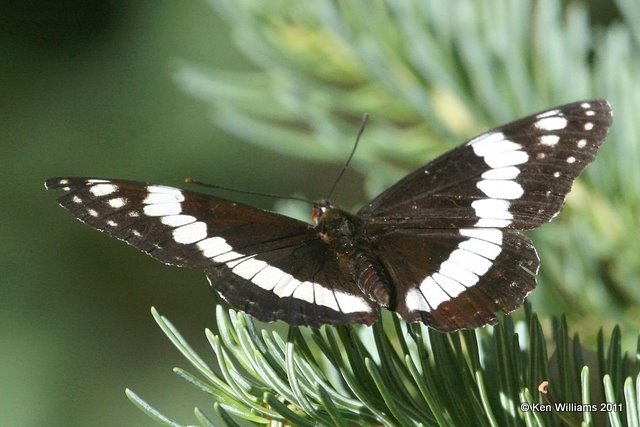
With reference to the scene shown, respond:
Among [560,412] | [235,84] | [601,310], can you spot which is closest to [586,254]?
[601,310]

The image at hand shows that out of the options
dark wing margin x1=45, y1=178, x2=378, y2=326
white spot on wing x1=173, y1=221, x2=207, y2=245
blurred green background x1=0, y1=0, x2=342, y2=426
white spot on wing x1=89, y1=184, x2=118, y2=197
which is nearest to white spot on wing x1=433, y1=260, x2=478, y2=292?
dark wing margin x1=45, y1=178, x2=378, y2=326

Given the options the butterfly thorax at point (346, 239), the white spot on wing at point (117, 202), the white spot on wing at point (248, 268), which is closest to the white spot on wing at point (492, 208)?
the butterfly thorax at point (346, 239)

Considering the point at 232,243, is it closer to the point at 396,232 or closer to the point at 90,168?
the point at 396,232

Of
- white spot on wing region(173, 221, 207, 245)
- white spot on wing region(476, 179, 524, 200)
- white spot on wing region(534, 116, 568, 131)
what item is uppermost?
white spot on wing region(534, 116, 568, 131)

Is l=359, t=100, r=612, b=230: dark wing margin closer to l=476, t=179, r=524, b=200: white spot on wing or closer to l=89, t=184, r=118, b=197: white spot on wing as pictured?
l=476, t=179, r=524, b=200: white spot on wing

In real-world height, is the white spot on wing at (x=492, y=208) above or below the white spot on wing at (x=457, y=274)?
above

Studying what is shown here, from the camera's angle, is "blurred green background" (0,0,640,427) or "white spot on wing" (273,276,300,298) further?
"blurred green background" (0,0,640,427)

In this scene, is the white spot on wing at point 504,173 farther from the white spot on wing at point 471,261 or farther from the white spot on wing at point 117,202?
the white spot on wing at point 117,202
